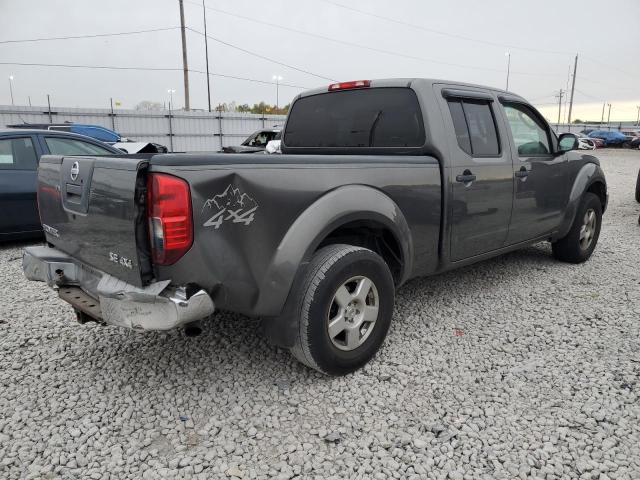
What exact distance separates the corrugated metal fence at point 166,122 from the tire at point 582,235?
21.4 metres

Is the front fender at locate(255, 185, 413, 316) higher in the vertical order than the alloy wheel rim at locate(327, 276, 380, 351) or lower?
higher

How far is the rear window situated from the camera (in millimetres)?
3557

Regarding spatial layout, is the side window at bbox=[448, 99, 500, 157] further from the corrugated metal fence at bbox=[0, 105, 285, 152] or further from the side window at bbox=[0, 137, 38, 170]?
the corrugated metal fence at bbox=[0, 105, 285, 152]

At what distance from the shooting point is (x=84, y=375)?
3.00m

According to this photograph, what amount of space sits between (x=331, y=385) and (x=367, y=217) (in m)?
1.03

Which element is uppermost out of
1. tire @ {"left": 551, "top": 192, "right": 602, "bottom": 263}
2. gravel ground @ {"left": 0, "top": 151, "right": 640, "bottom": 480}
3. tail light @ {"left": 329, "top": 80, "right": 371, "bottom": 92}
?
tail light @ {"left": 329, "top": 80, "right": 371, "bottom": 92}

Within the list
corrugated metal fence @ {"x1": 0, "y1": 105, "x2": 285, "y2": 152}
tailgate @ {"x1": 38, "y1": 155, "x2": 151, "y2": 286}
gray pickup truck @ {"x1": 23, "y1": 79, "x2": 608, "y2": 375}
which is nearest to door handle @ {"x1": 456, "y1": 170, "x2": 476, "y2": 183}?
gray pickup truck @ {"x1": 23, "y1": 79, "x2": 608, "y2": 375}

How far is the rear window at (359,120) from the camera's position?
3557 mm

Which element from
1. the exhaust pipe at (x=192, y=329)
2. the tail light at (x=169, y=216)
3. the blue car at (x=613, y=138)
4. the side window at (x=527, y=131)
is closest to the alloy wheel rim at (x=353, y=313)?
the exhaust pipe at (x=192, y=329)

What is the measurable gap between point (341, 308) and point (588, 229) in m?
3.96

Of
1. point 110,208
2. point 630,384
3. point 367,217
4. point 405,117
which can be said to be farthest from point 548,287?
point 110,208

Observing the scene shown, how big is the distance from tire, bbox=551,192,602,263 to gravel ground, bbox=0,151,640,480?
46.7 inches

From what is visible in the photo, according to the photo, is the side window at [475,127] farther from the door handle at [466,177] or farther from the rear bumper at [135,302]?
the rear bumper at [135,302]

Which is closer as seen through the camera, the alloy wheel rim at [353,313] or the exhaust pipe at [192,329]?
the exhaust pipe at [192,329]
